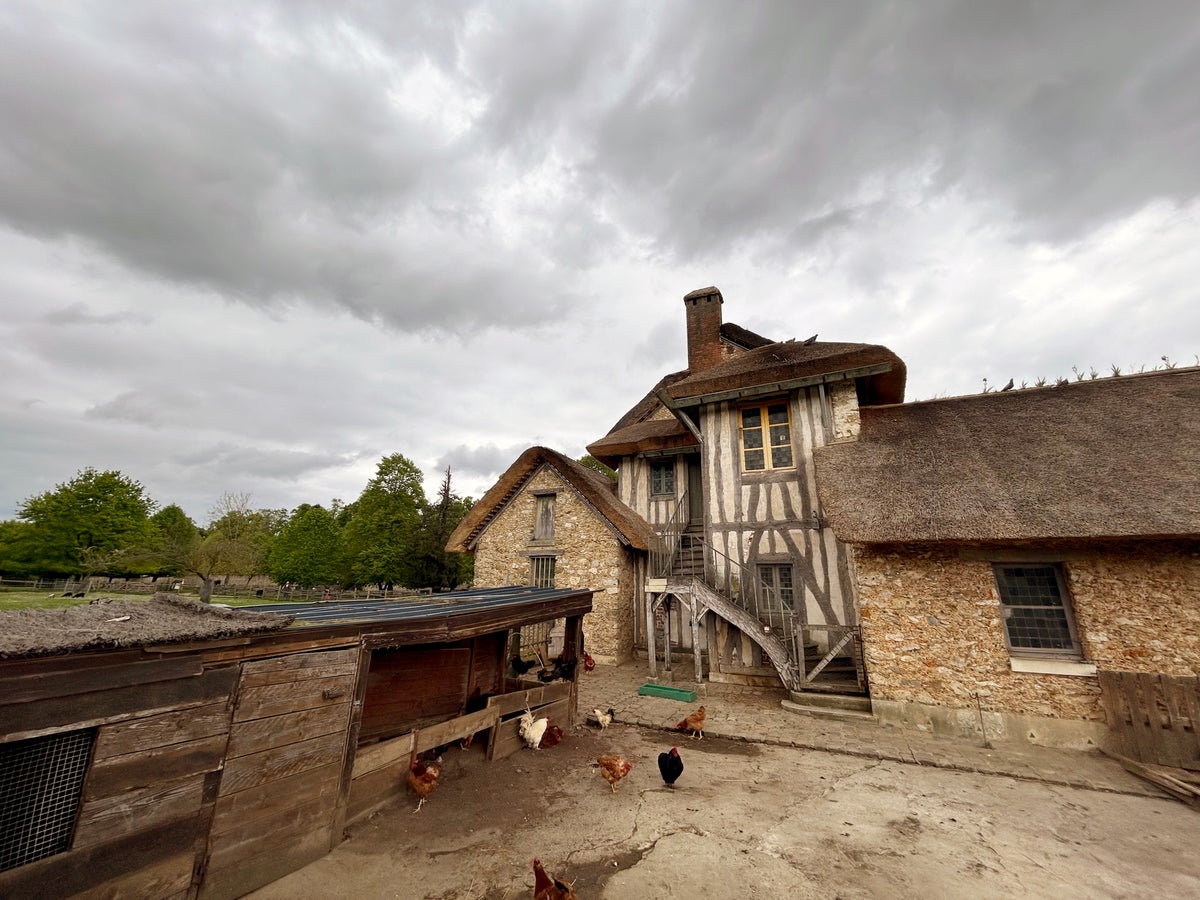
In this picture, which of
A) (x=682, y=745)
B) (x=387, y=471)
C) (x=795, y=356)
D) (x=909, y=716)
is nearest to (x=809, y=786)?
(x=682, y=745)

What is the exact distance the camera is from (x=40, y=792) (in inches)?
99.9

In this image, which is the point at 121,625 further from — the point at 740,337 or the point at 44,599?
the point at 44,599

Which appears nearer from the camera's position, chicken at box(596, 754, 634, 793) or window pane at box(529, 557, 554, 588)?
chicken at box(596, 754, 634, 793)

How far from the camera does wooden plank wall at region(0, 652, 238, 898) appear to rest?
2.49 meters

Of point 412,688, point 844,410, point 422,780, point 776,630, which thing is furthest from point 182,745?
point 844,410

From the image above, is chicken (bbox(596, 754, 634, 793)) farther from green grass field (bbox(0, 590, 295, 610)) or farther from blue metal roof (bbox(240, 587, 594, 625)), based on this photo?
green grass field (bbox(0, 590, 295, 610))

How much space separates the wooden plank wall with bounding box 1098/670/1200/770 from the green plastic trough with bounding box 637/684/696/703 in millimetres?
6220

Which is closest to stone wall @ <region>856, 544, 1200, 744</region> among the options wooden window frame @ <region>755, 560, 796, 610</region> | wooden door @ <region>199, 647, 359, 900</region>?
wooden window frame @ <region>755, 560, 796, 610</region>

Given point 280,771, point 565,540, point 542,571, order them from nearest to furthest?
point 280,771, point 565,540, point 542,571

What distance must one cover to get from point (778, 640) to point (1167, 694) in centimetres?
520

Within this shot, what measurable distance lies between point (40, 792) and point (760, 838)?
5363 millimetres

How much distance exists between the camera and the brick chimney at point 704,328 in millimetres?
14758

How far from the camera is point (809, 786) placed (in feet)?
18.1

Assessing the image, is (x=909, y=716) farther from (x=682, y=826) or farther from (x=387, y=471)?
(x=387, y=471)
